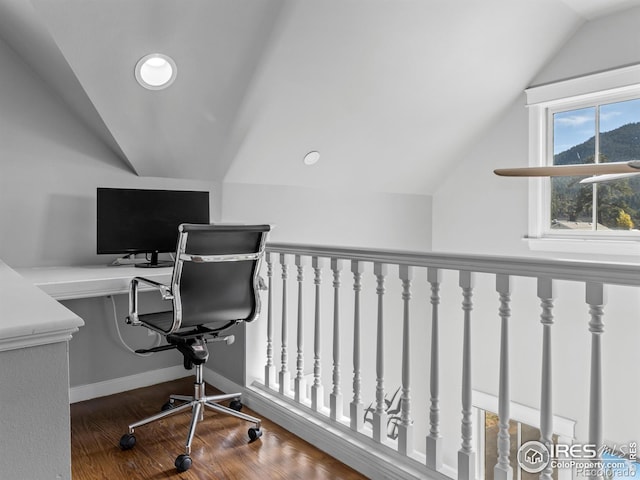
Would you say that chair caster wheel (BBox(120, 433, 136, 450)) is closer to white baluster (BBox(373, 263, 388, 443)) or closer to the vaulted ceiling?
white baluster (BBox(373, 263, 388, 443))

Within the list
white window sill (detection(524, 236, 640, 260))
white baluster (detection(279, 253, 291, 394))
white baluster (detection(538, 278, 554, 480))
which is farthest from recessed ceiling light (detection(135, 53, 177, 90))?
white window sill (detection(524, 236, 640, 260))

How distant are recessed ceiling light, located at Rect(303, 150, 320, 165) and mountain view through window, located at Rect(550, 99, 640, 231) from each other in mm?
1969

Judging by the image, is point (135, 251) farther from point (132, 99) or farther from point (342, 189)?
point (342, 189)

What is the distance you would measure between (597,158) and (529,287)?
1.12 metres

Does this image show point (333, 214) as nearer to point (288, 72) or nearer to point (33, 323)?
point (288, 72)

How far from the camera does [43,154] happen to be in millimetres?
2652

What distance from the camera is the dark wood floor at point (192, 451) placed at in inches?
77.5

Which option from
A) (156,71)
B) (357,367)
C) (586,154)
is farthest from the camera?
(586,154)

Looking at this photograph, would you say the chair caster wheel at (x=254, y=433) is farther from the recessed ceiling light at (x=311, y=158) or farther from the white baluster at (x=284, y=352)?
the recessed ceiling light at (x=311, y=158)

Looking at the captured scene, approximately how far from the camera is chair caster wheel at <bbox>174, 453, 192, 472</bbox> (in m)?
1.97

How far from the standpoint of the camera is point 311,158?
352 cm

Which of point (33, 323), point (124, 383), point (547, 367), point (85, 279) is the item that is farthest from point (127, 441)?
point (547, 367)

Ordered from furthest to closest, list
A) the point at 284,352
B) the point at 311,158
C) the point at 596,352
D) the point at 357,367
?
the point at 311,158, the point at 284,352, the point at 357,367, the point at 596,352

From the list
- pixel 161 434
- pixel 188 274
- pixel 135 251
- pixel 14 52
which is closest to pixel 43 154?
pixel 14 52
